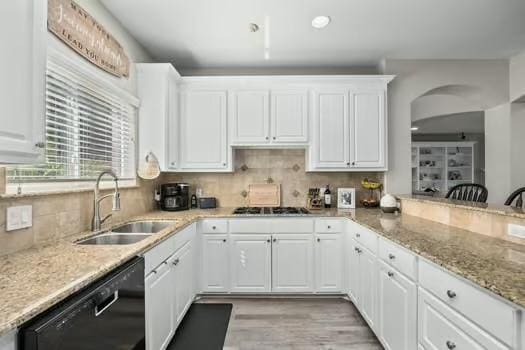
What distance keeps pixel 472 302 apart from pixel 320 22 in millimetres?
2290

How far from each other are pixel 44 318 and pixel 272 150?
281 cm

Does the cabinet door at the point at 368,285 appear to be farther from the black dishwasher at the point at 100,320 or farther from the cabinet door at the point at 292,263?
the black dishwasher at the point at 100,320

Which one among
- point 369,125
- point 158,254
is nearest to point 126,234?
point 158,254

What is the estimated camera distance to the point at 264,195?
3414 millimetres

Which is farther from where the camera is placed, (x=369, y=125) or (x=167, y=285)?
(x=369, y=125)

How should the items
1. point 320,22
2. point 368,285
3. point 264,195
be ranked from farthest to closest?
point 264,195 → point 320,22 → point 368,285

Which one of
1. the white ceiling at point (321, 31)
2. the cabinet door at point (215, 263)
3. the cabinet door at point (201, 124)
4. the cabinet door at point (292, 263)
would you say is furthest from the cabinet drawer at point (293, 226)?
the white ceiling at point (321, 31)

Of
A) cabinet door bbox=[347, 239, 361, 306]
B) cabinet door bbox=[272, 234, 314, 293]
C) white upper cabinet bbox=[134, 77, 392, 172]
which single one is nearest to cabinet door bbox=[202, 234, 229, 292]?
cabinet door bbox=[272, 234, 314, 293]

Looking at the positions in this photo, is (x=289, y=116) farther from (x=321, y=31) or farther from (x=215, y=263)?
(x=215, y=263)

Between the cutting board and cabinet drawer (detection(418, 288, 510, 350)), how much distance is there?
6.83 feet

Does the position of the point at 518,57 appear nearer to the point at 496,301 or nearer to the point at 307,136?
the point at 307,136

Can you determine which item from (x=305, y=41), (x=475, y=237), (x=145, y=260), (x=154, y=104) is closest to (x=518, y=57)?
(x=305, y=41)

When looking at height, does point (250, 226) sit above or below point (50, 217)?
below

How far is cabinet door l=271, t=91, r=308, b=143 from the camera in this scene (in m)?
3.10
